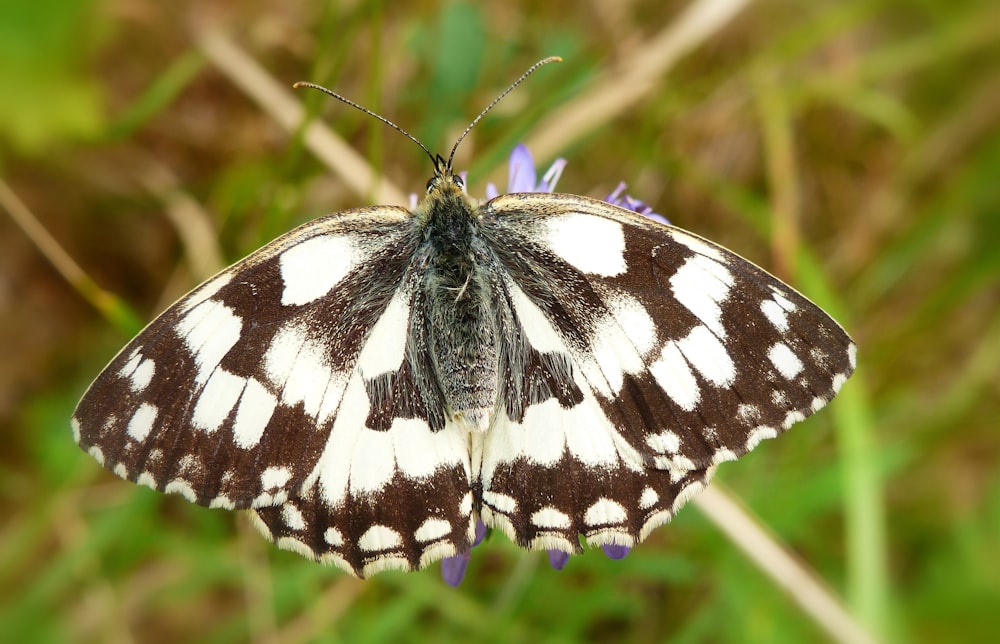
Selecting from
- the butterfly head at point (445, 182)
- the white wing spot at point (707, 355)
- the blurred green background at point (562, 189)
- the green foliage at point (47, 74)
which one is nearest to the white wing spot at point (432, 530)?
the white wing spot at point (707, 355)

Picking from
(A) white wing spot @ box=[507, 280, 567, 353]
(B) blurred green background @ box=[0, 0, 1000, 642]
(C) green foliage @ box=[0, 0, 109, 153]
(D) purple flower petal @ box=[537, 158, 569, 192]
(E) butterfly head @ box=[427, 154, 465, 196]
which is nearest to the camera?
(A) white wing spot @ box=[507, 280, 567, 353]

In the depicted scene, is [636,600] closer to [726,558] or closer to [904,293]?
[726,558]

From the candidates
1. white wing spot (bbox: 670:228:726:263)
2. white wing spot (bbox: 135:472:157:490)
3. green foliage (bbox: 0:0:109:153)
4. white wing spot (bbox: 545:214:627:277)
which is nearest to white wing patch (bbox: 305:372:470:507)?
white wing spot (bbox: 135:472:157:490)

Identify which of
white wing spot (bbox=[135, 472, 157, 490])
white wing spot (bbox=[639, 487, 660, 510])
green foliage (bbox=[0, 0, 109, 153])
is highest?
green foliage (bbox=[0, 0, 109, 153])

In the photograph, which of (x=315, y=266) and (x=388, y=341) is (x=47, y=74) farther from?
(x=388, y=341)

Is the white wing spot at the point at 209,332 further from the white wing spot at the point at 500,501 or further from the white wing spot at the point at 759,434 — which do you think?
the white wing spot at the point at 759,434

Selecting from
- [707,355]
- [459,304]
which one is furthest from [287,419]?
[707,355]

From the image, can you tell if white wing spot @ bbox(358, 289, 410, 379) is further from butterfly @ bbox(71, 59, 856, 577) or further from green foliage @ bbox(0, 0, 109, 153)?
green foliage @ bbox(0, 0, 109, 153)
